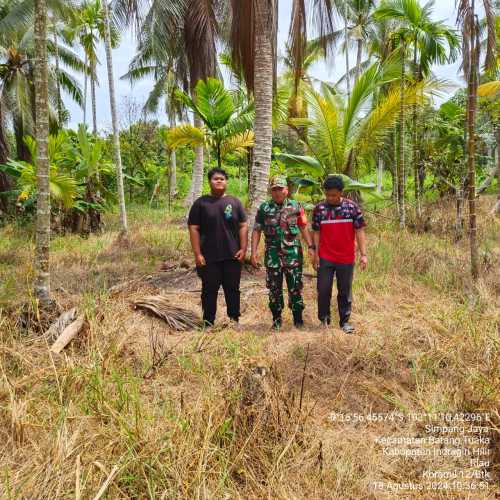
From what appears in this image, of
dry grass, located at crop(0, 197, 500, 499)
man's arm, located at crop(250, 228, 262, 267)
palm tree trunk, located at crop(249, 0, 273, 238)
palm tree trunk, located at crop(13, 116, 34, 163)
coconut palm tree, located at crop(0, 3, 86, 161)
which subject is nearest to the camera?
dry grass, located at crop(0, 197, 500, 499)

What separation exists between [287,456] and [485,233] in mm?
8639

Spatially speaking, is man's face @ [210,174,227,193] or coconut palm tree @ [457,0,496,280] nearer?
man's face @ [210,174,227,193]

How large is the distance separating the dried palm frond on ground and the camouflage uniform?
909 millimetres

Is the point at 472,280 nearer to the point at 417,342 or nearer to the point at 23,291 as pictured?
the point at 417,342

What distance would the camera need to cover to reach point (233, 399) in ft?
7.45

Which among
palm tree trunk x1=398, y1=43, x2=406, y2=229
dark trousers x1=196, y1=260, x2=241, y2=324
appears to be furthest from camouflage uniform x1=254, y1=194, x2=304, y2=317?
palm tree trunk x1=398, y1=43, x2=406, y2=229

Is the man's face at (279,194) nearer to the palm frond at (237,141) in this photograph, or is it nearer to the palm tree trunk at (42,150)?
the palm tree trunk at (42,150)

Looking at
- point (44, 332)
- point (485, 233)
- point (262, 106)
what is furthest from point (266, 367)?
point (485, 233)

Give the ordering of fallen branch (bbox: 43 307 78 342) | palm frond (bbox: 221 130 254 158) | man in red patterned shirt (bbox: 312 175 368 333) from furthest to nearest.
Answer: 1. palm frond (bbox: 221 130 254 158)
2. man in red patterned shirt (bbox: 312 175 368 333)
3. fallen branch (bbox: 43 307 78 342)

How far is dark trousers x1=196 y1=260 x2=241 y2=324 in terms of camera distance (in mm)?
4016

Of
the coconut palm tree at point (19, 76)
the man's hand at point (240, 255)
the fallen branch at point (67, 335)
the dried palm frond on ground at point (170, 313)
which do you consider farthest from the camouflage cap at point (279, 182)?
the coconut palm tree at point (19, 76)

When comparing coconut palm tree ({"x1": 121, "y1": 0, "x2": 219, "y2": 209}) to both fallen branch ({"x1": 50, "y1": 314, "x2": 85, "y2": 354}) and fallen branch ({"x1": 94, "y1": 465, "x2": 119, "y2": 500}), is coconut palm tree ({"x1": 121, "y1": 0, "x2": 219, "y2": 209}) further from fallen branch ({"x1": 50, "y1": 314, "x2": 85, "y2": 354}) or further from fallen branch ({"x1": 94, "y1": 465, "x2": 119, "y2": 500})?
fallen branch ({"x1": 94, "y1": 465, "x2": 119, "y2": 500})

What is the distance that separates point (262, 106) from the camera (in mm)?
6430

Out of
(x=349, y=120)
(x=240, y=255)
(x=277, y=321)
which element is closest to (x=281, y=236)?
(x=240, y=255)
